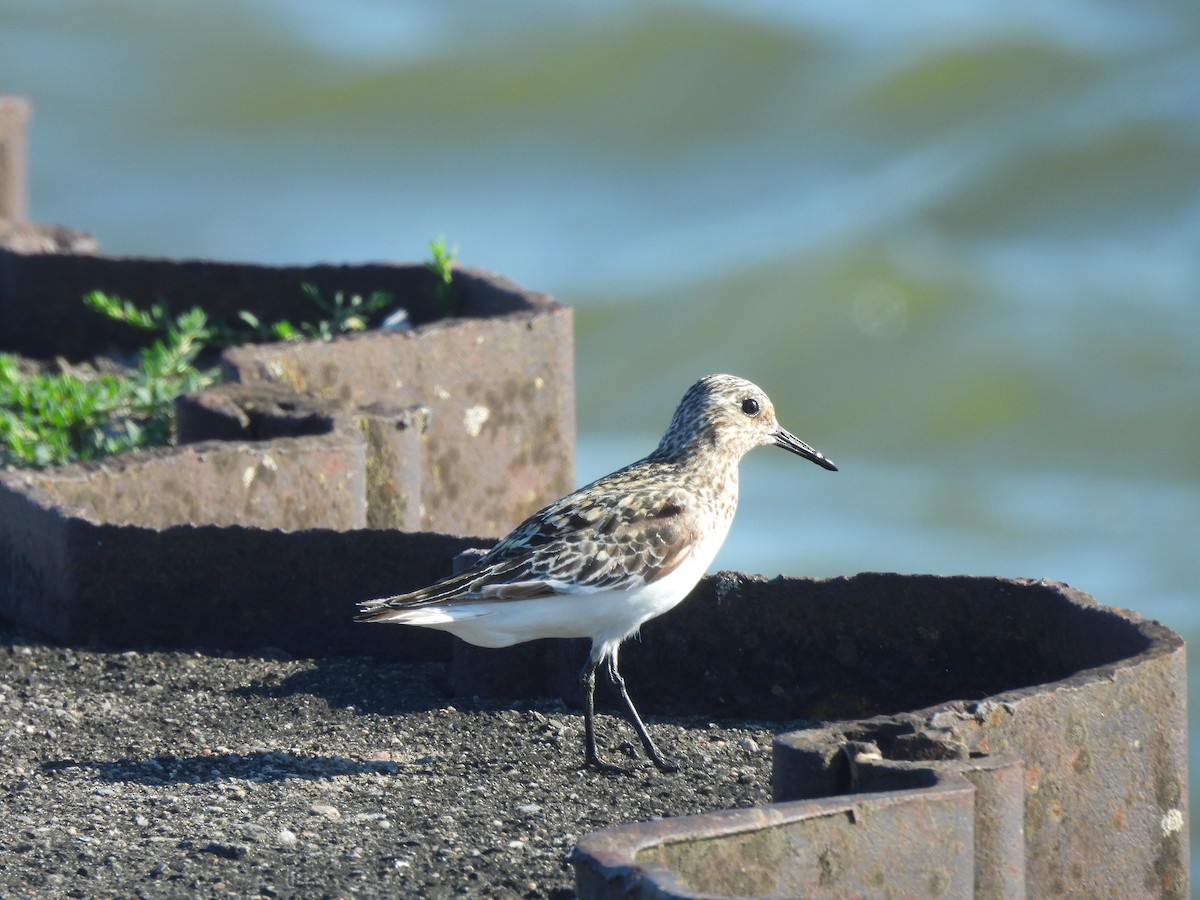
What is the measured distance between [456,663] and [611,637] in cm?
57

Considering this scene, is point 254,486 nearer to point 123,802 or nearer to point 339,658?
point 339,658

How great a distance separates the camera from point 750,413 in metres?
5.72

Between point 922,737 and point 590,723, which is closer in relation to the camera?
point 922,737

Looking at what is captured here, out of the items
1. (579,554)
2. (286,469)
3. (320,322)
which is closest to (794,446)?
(579,554)

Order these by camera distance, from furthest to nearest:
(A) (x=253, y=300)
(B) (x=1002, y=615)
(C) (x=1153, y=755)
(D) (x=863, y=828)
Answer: (A) (x=253, y=300) < (B) (x=1002, y=615) < (C) (x=1153, y=755) < (D) (x=863, y=828)

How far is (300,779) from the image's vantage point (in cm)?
473

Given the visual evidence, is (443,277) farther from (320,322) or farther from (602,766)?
(602,766)

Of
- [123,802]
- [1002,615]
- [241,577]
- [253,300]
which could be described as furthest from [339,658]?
[253,300]

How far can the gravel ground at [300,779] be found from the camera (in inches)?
161

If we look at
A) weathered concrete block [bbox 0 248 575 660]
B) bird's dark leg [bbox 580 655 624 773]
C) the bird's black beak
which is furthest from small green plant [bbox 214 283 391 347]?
bird's dark leg [bbox 580 655 624 773]

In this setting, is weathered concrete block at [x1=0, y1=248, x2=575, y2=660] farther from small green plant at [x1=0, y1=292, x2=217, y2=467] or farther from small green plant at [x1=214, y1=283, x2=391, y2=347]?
small green plant at [x1=0, y1=292, x2=217, y2=467]

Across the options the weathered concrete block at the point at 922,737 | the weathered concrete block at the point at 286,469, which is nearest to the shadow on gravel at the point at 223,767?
the weathered concrete block at the point at 286,469

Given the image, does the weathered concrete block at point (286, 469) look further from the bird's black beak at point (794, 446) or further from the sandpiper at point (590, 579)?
the bird's black beak at point (794, 446)

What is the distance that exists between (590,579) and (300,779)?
87 centimetres
